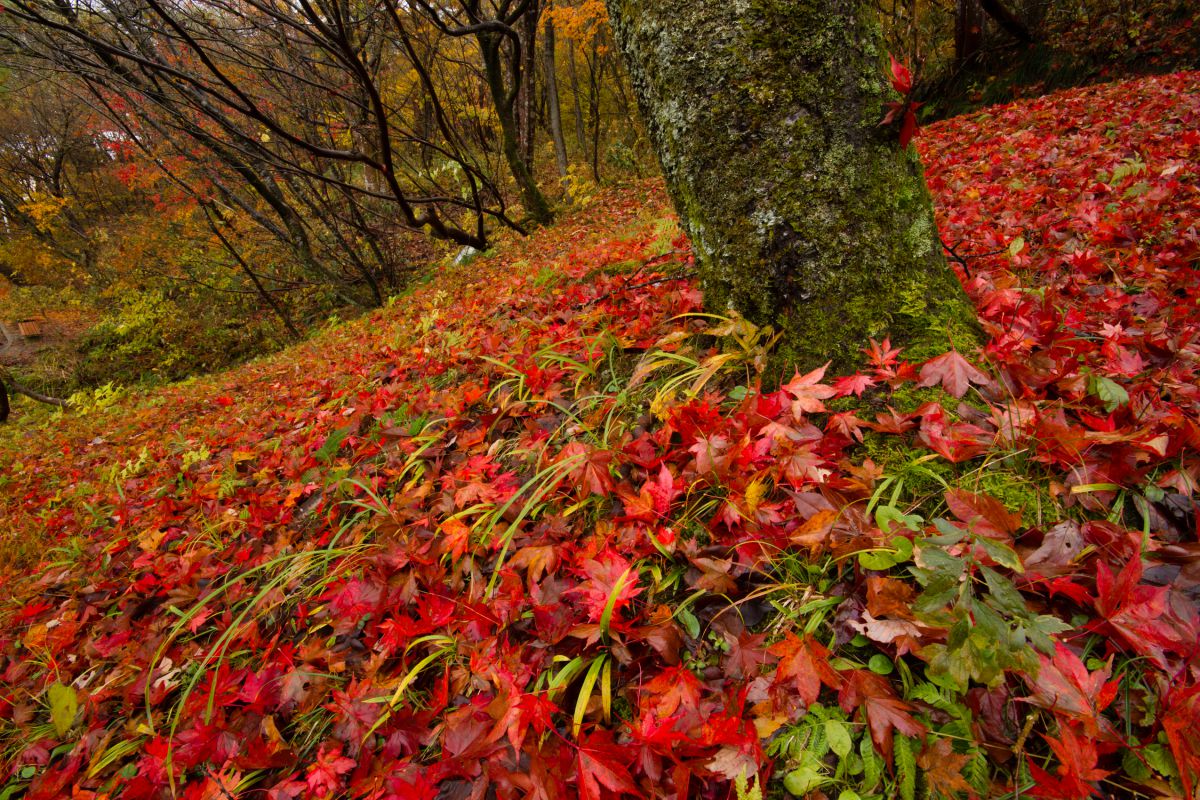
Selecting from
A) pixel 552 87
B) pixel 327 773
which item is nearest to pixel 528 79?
pixel 552 87

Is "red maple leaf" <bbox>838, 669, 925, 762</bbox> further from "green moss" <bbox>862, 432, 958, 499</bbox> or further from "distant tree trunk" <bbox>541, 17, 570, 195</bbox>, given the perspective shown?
"distant tree trunk" <bbox>541, 17, 570, 195</bbox>

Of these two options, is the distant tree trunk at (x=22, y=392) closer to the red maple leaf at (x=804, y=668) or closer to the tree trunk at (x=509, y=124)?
the tree trunk at (x=509, y=124)

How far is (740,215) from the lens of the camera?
1.54m

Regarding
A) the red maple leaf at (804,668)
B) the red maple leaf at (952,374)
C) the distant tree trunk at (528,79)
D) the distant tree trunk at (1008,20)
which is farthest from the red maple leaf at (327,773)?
the distant tree trunk at (528,79)

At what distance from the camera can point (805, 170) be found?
4.67ft

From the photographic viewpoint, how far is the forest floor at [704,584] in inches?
33.2

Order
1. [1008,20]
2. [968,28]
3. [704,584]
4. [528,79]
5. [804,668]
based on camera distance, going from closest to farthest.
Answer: [804,668] < [704,584] < [1008,20] < [968,28] < [528,79]

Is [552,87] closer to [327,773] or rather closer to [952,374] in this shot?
[952,374]

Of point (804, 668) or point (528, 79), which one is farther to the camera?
point (528, 79)

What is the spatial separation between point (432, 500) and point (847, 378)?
1.56 metres

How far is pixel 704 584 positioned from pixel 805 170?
1.20 metres

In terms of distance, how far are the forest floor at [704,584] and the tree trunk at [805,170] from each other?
0.15 metres

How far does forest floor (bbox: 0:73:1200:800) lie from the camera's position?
2.76 ft

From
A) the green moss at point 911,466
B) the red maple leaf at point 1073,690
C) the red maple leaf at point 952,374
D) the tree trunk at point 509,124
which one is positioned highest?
the tree trunk at point 509,124
